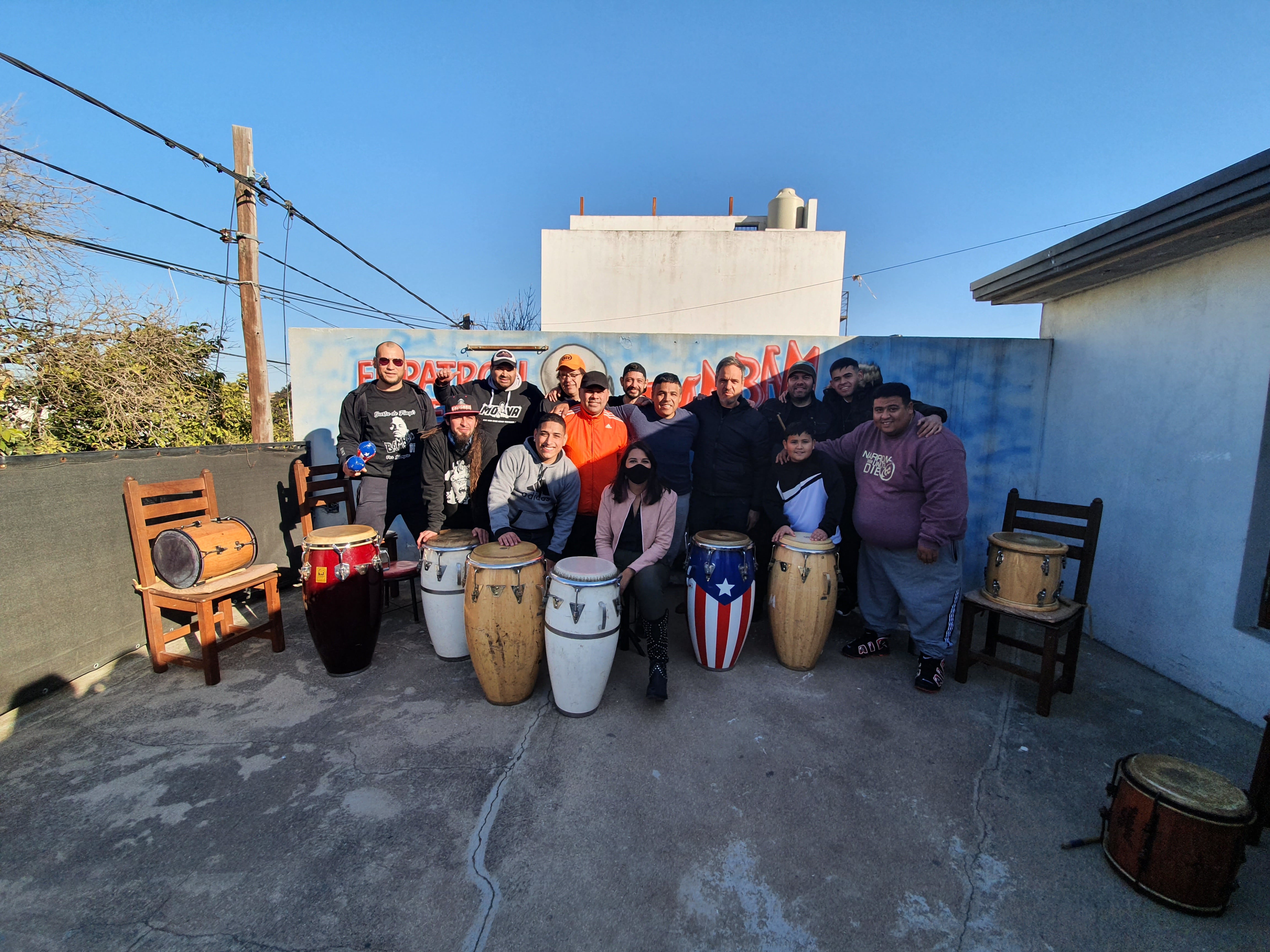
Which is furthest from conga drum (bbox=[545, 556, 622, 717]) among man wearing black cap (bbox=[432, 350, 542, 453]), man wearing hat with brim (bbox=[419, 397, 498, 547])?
man wearing black cap (bbox=[432, 350, 542, 453])

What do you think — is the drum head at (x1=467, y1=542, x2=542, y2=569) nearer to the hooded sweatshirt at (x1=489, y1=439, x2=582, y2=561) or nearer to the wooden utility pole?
the hooded sweatshirt at (x1=489, y1=439, x2=582, y2=561)

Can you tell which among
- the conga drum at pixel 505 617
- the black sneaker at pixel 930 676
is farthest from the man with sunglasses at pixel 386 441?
the black sneaker at pixel 930 676

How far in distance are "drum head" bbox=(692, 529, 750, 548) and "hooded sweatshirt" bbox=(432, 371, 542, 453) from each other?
62.7 inches

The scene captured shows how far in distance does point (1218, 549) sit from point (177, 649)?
6.82m

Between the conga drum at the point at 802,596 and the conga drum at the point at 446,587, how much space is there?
1.96 m

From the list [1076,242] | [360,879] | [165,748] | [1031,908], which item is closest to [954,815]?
[1031,908]

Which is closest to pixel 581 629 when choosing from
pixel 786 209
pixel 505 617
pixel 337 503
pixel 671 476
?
pixel 505 617

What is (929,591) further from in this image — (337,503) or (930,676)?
(337,503)

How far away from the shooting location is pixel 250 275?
6.70 m

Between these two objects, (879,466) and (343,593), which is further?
(879,466)

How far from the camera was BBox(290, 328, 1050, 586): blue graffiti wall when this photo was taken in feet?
17.2

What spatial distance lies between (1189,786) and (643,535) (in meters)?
2.47

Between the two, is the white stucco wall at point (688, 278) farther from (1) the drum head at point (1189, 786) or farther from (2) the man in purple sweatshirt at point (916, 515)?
(1) the drum head at point (1189, 786)

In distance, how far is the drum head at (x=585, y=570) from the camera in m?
2.80
